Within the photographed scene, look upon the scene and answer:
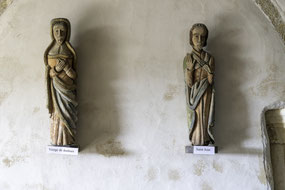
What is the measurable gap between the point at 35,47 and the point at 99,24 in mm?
610

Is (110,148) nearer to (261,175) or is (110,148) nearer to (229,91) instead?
(229,91)

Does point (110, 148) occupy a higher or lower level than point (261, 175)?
higher

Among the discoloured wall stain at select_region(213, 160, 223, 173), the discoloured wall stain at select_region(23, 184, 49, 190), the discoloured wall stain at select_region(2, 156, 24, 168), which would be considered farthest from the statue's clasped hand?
the discoloured wall stain at select_region(213, 160, 223, 173)

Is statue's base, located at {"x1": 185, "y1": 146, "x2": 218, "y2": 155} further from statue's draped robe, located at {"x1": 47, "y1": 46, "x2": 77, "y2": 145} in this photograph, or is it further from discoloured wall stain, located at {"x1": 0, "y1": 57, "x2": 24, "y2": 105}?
discoloured wall stain, located at {"x1": 0, "y1": 57, "x2": 24, "y2": 105}

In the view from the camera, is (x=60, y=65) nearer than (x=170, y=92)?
Yes

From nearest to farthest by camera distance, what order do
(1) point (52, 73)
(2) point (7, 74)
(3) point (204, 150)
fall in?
(3) point (204, 150) < (1) point (52, 73) < (2) point (7, 74)

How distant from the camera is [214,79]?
8.25 feet

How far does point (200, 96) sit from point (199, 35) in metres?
0.49

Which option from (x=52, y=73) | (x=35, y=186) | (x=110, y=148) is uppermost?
(x=52, y=73)

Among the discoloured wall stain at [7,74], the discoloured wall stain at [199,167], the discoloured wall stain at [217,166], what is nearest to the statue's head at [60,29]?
the discoloured wall stain at [7,74]

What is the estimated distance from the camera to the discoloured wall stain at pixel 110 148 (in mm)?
2473

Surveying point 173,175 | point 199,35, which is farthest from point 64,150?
point 199,35

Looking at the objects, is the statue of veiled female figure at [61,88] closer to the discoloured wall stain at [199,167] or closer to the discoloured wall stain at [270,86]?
the discoloured wall stain at [199,167]

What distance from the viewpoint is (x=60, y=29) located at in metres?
2.40
